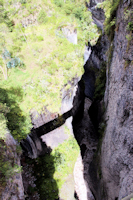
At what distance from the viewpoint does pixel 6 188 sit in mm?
4570

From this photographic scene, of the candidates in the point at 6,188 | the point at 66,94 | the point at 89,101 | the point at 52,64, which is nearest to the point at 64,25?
the point at 52,64

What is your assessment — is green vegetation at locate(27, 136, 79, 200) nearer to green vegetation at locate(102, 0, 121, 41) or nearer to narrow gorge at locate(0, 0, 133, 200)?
narrow gorge at locate(0, 0, 133, 200)

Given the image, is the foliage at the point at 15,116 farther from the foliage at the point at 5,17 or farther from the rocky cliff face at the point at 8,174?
the foliage at the point at 5,17

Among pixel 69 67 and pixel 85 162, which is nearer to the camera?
pixel 69 67

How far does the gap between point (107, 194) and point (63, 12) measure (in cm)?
2094

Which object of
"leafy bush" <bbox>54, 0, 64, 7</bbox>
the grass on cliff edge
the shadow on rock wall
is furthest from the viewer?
"leafy bush" <bbox>54, 0, 64, 7</bbox>

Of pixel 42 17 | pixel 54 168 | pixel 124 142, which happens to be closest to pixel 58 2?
pixel 42 17

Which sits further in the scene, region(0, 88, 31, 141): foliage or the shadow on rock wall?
the shadow on rock wall

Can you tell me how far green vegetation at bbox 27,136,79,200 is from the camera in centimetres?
1000

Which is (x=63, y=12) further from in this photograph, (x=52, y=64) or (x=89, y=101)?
(x=89, y=101)

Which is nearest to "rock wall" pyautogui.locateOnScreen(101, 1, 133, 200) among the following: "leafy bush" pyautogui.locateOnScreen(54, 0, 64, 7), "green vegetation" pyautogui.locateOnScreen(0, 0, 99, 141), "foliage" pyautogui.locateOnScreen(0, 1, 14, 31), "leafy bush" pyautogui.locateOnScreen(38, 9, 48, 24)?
"green vegetation" pyautogui.locateOnScreen(0, 0, 99, 141)

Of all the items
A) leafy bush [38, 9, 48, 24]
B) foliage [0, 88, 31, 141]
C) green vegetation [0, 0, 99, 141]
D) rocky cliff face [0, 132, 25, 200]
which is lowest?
rocky cliff face [0, 132, 25, 200]

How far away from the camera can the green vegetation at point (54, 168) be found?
32.8ft

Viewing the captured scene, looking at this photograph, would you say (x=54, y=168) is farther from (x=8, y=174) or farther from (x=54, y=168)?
(x=8, y=174)
